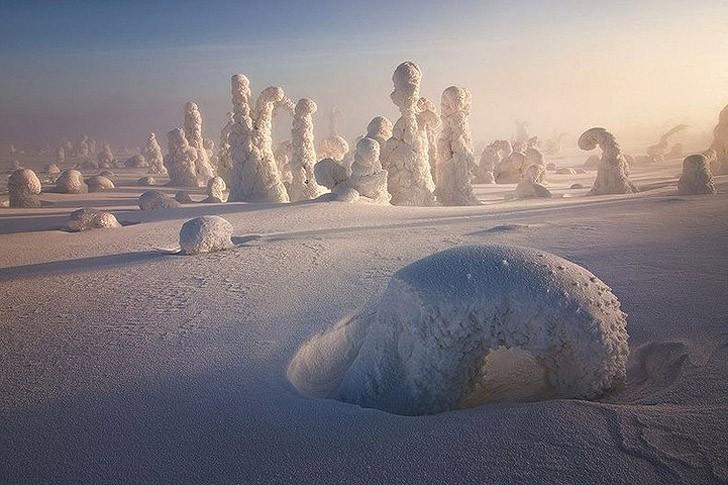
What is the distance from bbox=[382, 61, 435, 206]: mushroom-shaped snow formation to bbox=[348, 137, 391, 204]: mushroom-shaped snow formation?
1.70 metres

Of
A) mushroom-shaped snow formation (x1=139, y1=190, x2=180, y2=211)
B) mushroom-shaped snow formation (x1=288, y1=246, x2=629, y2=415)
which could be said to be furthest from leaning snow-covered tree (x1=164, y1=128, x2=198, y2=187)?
mushroom-shaped snow formation (x1=288, y1=246, x2=629, y2=415)

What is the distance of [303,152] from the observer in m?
14.9

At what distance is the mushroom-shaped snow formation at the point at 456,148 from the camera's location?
14258 mm

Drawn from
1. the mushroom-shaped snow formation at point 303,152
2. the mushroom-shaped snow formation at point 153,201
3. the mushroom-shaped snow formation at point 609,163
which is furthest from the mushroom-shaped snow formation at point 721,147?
the mushroom-shaped snow formation at point 153,201

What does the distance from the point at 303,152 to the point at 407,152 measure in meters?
4.18

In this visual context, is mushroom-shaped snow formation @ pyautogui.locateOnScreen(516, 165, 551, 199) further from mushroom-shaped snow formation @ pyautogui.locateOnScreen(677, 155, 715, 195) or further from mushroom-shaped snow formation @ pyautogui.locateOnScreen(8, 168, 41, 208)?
mushroom-shaped snow formation @ pyautogui.locateOnScreen(8, 168, 41, 208)

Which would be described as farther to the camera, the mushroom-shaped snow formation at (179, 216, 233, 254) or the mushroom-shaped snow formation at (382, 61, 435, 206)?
the mushroom-shaped snow formation at (382, 61, 435, 206)

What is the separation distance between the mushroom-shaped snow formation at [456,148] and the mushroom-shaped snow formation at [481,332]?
12395mm

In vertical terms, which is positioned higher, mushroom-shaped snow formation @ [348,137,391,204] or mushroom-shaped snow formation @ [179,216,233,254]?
mushroom-shaped snow formation @ [348,137,391,204]

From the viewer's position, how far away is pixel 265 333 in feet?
10.5

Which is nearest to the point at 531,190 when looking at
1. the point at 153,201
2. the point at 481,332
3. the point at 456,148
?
the point at 456,148

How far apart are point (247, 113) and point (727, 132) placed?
65.9 feet

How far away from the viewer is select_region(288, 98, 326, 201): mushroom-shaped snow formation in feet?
47.9

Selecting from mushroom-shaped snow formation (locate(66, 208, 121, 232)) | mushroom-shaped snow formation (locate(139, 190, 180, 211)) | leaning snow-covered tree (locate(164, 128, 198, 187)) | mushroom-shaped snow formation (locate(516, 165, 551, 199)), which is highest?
leaning snow-covered tree (locate(164, 128, 198, 187))
